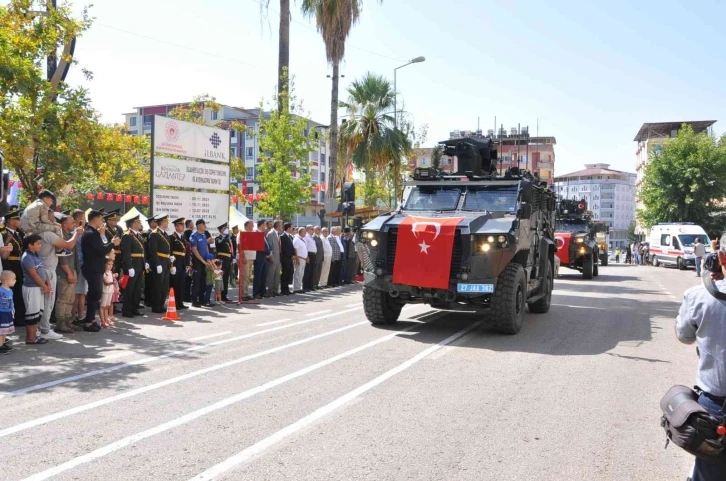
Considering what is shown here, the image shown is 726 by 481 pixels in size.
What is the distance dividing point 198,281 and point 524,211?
718 cm

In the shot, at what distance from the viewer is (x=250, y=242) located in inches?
627

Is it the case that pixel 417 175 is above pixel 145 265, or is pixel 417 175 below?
above

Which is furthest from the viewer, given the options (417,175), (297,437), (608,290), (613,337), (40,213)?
(608,290)

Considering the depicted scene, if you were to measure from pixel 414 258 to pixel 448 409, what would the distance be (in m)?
4.24

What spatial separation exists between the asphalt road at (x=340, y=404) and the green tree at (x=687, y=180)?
41326 millimetres

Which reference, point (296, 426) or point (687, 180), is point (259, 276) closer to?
point (296, 426)

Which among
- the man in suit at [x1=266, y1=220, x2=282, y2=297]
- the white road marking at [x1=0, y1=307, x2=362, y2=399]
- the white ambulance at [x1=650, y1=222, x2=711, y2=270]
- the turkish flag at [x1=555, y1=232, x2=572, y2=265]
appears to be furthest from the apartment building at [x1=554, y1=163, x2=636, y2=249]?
the white road marking at [x1=0, y1=307, x2=362, y2=399]

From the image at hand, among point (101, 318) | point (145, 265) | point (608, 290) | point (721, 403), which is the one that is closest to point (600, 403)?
point (721, 403)

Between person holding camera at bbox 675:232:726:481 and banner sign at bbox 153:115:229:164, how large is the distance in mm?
14545

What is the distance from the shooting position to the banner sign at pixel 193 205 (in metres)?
16.5

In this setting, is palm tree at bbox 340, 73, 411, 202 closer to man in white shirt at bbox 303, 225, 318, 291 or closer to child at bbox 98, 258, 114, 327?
man in white shirt at bbox 303, 225, 318, 291

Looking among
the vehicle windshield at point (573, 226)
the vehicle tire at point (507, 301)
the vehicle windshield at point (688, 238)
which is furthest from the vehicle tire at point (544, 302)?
the vehicle windshield at point (688, 238)

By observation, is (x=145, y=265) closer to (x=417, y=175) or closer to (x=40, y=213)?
(x=40, y=213)

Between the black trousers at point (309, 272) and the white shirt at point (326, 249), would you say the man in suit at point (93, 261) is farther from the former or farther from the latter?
the white shirt at point (326, 249)
